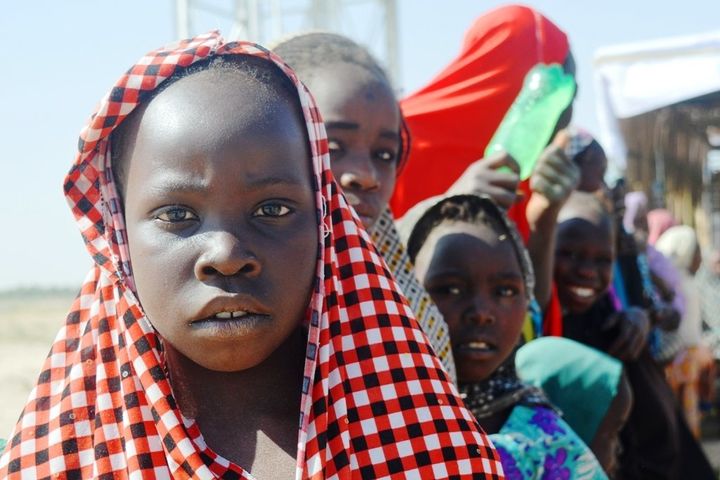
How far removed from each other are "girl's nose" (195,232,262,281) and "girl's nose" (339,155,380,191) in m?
0.82

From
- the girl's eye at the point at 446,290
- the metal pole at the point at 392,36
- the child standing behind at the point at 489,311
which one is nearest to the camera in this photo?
the child standing behind at the point at 489,311

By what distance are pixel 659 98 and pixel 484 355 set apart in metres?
6.26

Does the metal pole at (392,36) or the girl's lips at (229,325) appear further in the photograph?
A: the metal pole at (392,36)

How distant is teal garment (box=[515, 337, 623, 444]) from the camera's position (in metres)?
2.61

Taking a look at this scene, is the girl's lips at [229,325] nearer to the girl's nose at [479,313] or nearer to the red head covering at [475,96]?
the girl's nose at [479,313]

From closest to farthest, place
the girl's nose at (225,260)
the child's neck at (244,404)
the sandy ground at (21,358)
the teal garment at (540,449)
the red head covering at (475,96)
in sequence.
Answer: the girl's nose at (225,260) < the child's neck at (244,404) < the teal garment at (540,449) < the red head covering at (475,96) < the sandy ground at (21,358)

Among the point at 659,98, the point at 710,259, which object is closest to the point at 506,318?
the point at 659,98

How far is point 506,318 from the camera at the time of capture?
2.24 metres

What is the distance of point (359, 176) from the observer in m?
2.05

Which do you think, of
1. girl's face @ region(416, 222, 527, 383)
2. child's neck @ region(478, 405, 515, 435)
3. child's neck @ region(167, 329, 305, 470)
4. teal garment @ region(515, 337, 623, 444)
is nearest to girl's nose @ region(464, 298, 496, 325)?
girl's face @ region(416, 222, 527, 383)

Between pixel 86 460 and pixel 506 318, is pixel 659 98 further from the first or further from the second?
pixel 86 460

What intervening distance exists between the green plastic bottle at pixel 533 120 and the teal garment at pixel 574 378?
1.78ft

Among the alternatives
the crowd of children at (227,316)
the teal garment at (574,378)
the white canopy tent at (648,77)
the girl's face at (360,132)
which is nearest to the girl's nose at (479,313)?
the girl's face at (360,132)

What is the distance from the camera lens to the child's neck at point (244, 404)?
1.37 m
